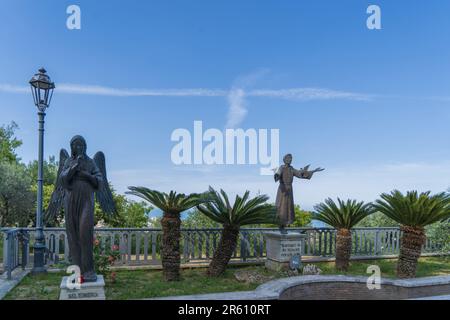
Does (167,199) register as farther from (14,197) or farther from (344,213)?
(14,197)

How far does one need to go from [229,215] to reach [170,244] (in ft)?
5.13

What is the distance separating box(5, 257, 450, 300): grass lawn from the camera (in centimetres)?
659

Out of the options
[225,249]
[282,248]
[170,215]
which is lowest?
[282,248]

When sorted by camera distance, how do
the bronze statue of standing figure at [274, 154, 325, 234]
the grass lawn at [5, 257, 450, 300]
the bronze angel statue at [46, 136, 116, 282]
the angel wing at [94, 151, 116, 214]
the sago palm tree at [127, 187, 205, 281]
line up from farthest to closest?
the bronze statue of standing figure at [274, 154, 325, 234], the sago palm tree at [127, 187, 205, 281], the grass lawn at [5, 257, 450, 300], the angel wing at [94, 151, 116, 214], the bronze angel statue at [46, 136, 116, 282]

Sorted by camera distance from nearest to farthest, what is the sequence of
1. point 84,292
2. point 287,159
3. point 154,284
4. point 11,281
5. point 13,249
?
point 84,292 → point 11,281 → point 154,284 → point 13,249 → point 287,159

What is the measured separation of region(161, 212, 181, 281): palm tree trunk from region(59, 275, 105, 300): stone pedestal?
303cm

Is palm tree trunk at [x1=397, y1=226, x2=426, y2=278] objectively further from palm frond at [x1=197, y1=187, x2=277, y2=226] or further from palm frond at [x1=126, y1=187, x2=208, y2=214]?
palm frond at [x1=126, y1=187, x2=208, y2=214]

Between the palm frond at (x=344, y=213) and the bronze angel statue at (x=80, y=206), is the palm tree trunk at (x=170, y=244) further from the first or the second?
the palm frond at (x=344, y=213)

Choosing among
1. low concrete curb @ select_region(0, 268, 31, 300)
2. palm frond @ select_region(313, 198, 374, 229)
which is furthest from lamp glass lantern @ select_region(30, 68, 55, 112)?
palm frond @ select_region(313, 198, 374, 229)

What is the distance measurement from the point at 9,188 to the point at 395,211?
17.0 metres

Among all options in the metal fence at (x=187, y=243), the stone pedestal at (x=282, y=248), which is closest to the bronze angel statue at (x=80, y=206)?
the metal fence at (x=187, y=243)

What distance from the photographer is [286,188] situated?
31.3 feet

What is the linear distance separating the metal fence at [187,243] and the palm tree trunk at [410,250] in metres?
2.83

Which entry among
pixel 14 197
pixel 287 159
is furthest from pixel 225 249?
pixel 14 197
